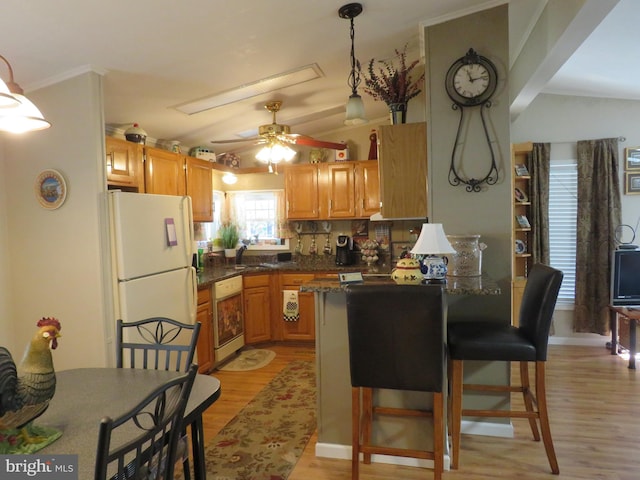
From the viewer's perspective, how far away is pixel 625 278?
3801mm

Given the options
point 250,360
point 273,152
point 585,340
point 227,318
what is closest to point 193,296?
point 227,318

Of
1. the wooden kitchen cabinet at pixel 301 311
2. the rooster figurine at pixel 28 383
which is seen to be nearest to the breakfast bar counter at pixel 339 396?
the rooster figurine at pixel 28 383

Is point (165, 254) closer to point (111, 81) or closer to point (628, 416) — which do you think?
point (111, 81)

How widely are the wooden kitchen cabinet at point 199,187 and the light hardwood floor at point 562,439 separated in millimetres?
1643

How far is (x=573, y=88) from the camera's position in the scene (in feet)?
13.1

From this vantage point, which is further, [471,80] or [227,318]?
[227,318]

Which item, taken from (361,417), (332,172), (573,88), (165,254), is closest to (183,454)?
(361,417)

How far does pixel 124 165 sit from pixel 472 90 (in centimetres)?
263

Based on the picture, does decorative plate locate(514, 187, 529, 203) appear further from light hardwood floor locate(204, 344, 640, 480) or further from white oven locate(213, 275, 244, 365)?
white oven locate(213, 275, 244, 365)

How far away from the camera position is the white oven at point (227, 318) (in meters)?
3.83

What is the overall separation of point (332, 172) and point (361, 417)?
314 centimetres

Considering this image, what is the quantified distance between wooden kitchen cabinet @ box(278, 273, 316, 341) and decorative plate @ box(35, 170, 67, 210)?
241cm

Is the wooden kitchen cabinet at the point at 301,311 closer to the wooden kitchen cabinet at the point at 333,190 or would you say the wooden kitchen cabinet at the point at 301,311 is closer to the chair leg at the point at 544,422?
the wooden kitchen cabinet at the point at 333,190

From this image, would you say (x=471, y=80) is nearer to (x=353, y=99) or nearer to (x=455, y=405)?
(x=353, y=99)
